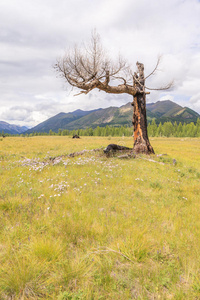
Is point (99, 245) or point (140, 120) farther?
point (140, 120)

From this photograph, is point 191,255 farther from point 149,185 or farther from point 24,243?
point 149,185

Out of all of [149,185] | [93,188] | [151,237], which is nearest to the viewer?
[151,237]

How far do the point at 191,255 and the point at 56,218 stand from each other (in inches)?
125

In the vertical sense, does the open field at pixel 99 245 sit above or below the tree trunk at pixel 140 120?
below

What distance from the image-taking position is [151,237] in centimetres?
332

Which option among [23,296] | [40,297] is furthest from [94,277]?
[23,296]

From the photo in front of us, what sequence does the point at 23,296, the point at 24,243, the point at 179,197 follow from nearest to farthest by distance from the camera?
the point at 23,296
the point at 24,243
the point at 179,197

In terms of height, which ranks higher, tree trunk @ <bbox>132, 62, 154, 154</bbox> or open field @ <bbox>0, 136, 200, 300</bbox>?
tree trunk @ <bbox>132, 62, 154, 154</bbox>

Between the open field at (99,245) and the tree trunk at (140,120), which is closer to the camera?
the open field at (99,245)

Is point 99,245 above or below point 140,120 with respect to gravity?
below

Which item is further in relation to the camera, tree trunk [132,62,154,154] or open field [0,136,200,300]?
tree trunk [132,62,154,154]

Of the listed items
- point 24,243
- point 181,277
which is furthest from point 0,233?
point 181,277

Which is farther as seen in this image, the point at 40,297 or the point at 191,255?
the point at 191,255

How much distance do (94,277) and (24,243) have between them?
1.64 metres
